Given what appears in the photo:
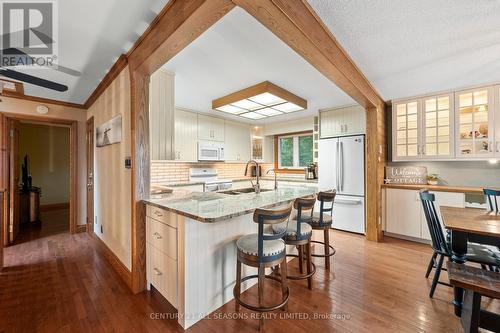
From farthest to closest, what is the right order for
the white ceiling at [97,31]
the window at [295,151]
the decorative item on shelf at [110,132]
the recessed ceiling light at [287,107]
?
1. the window at [295,151]
2. the recessed ceiling light at [287,107]
3. the decorative item on shelf at [110,132]
4. the white ceiling at [97,31]

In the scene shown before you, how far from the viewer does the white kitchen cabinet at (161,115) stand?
2.27m

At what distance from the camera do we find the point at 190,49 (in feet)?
6.61

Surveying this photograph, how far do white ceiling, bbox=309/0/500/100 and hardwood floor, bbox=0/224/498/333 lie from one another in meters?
2.30

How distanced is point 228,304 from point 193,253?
65 centimetres

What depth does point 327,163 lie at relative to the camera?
13.7 feet

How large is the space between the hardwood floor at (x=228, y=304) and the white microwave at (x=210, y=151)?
7.72ft

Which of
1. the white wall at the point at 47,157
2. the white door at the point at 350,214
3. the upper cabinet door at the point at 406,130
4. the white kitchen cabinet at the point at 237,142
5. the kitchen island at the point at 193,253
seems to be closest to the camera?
the kitchen island at the point at 193,253

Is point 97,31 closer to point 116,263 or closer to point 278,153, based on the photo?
point 116,263

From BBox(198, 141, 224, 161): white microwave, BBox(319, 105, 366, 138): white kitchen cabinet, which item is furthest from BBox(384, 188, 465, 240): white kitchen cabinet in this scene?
BBox(198, 141, 224, 161): white microwave

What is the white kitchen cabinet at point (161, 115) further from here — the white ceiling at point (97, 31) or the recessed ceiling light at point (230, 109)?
the recessed ceiling light at point (230, 109)

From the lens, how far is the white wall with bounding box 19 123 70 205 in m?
5.52

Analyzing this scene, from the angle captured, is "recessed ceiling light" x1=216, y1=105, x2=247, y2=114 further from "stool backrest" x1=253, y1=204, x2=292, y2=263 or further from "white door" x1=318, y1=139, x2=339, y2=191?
"stool backrest" x1=253, y1=204, x2=292, y2=263

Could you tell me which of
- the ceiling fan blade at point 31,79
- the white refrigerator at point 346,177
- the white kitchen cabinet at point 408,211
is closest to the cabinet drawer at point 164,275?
the ceiling fan blade at point 31,79

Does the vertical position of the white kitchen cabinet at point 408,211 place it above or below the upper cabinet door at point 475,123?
below
